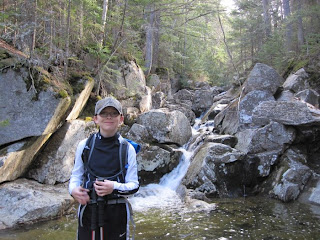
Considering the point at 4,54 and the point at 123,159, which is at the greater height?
the point at 4,54

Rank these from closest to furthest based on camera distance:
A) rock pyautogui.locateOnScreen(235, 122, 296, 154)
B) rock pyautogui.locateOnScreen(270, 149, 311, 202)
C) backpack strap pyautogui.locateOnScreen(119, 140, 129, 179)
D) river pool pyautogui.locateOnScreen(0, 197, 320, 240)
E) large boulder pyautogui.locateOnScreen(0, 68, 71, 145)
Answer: backpack strap pyautogui.locateOnScreen(119, 140, 129, 179), river pool pyautogui.locateOnScreen(0, 197, 320, 240), large boulder pyautogui.locateOnScreen(0, 68, 71, 145), rock pyautogui.locateOnScreen(270, 149, 311, 202), rock pyautogui.locateOnScreen(235, 122, 296, 154)

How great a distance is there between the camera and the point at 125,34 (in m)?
14.1

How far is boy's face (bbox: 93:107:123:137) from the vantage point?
2.71 meters

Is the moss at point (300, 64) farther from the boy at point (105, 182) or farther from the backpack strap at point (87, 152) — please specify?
the backpack strap at point (87, 152)

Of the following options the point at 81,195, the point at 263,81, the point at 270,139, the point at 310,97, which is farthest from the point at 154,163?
the point at 81,195

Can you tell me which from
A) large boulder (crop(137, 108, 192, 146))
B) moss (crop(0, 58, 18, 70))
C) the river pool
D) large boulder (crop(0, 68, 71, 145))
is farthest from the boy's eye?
large boulder (crop(137, 108, 192, 146))

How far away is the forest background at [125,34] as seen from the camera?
963cm

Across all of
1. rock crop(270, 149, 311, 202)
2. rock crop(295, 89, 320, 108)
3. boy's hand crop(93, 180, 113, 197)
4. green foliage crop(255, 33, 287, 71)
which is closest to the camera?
boy's hand crop(93, 180, 113, 197)

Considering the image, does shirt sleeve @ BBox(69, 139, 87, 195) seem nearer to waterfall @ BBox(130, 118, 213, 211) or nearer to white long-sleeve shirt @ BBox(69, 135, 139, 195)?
white long-sleeve shirt @ BBox(69, 135, 139, 195)

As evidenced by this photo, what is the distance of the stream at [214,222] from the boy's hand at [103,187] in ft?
13.5

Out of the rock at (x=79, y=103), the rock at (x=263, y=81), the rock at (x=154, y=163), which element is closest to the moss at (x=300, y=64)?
the rock at (x=263, y=81)

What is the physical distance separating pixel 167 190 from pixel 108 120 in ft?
26.1

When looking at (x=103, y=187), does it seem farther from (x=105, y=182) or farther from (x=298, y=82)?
(x=298, y=82)

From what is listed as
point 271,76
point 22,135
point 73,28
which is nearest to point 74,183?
point 22,135
